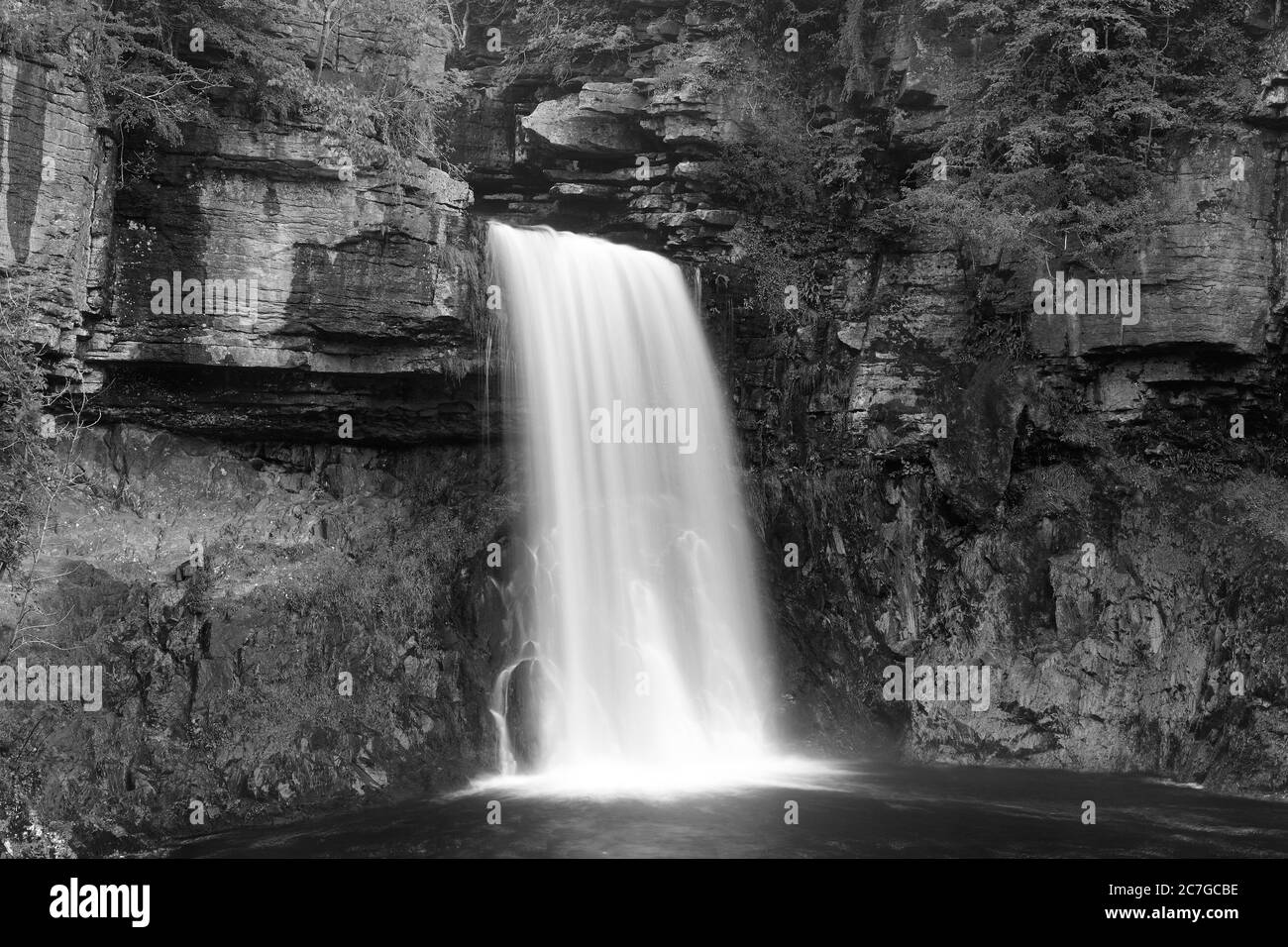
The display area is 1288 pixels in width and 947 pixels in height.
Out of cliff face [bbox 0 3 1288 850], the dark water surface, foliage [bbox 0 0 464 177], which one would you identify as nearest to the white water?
cliff face [bbox 0 3 1288 850]

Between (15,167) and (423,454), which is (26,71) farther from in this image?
(423,454)

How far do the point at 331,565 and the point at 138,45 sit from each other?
692cm

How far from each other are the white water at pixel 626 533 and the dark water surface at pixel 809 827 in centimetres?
199

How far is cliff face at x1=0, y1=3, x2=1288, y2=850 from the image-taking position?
1402 centimetres

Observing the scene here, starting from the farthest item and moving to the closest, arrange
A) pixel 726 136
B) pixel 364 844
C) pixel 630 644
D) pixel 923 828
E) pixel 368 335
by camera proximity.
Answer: pixel 726 136 < pixel 630 644 < pixel 368 335 < pixel 923 828 < pixel 364 844

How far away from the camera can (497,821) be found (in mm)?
12227

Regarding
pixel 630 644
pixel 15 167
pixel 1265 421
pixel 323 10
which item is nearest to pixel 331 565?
pixel 630 644

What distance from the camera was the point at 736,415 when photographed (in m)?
18.1

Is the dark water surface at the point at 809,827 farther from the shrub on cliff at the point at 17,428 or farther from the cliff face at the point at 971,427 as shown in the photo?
the shrub on cliff at the point at 17,428

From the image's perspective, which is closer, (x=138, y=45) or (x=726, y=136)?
(x=138, y=45)

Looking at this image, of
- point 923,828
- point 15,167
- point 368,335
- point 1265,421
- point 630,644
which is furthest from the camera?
point 1265,421

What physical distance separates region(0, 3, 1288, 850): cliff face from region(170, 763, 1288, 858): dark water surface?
127cm

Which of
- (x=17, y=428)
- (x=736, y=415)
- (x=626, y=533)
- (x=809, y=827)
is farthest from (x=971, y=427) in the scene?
(x=17, y=428)

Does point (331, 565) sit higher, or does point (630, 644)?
point (331, 565)
